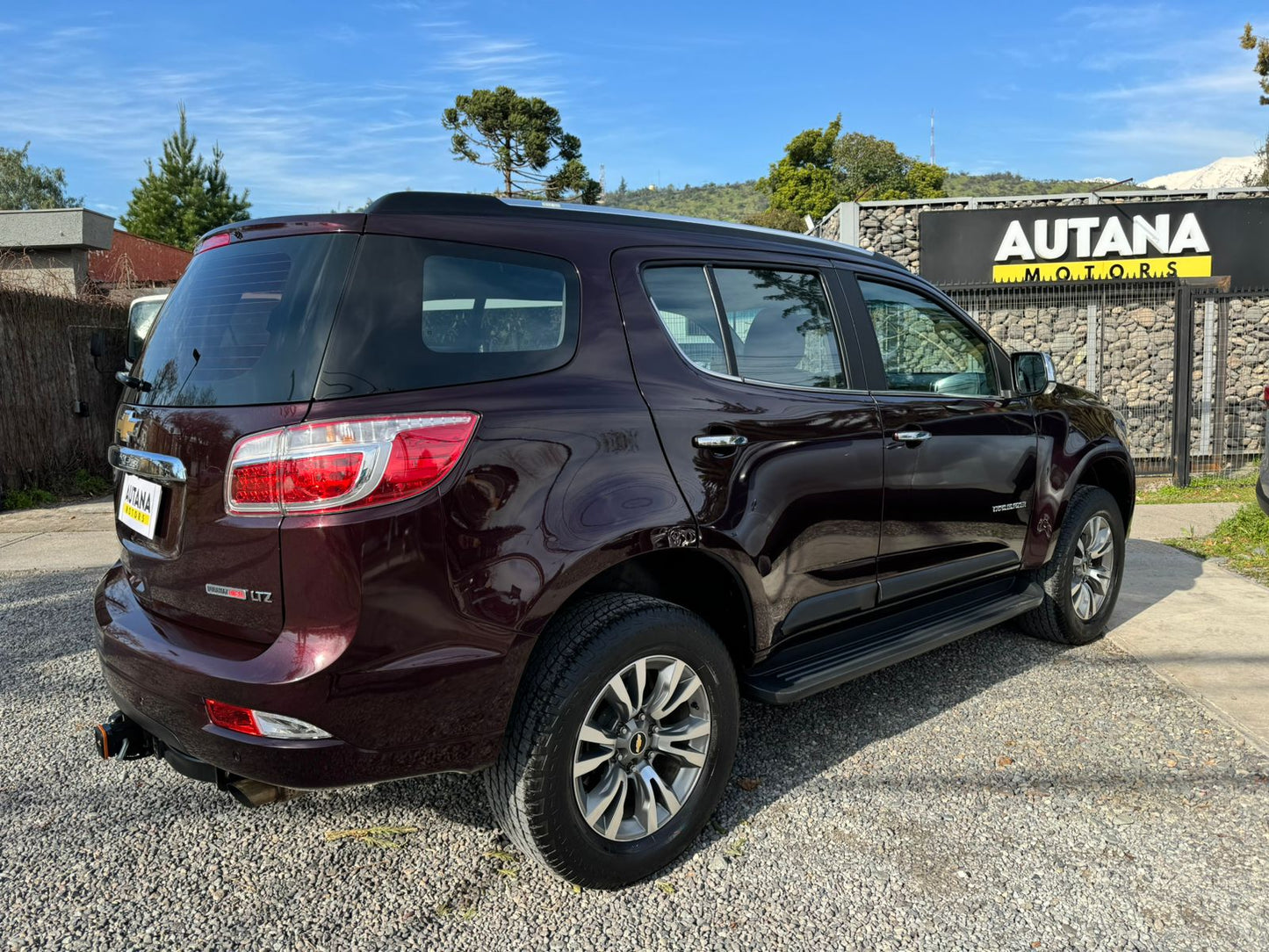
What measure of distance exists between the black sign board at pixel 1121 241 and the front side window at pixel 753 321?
10649 mm

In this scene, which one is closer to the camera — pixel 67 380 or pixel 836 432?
pixel 836 432

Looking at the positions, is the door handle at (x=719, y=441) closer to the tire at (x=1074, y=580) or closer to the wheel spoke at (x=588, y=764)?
the wheel spoke at (x=588, y=764)

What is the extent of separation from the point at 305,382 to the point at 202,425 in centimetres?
36

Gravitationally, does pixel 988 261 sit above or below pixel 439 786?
above

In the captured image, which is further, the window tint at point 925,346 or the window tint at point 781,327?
the window tint at point 925,346

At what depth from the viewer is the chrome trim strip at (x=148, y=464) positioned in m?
2.36

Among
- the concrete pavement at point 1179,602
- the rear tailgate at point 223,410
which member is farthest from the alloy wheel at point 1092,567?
the rear tailgate at point 223,410

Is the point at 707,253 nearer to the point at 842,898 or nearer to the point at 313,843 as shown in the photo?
the point at 842,898

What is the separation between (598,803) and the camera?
8.14ft

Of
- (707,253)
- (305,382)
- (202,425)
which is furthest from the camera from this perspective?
(707,253)

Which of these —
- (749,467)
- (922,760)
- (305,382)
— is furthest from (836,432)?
(305,382)

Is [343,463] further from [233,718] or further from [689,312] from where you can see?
[689,312]

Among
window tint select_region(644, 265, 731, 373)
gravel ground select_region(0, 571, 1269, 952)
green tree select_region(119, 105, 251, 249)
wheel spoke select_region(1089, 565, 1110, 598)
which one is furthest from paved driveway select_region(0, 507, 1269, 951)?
green tree select_region(119, 105, 251, 249)

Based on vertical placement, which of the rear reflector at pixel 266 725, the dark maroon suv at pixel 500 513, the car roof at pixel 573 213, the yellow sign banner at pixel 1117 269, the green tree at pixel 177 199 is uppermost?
the green tree at pixel 177 199
